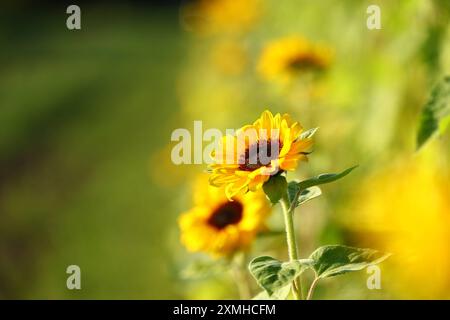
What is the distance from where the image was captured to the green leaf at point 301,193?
73 centimetres

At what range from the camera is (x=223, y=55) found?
7.62 feet

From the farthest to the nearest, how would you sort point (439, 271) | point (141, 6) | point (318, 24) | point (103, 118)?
point (141, 6) → point (103, 118) → point (318, 24) → point (439, 271)

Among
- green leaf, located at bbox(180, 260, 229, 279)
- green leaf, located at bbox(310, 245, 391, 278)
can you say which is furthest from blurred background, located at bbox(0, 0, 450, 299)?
green leaf, located at bbox(310, 245, 391, 278)

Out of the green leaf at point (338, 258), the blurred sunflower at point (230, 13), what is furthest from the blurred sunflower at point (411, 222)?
the blurred sunflower at point (230, 13)

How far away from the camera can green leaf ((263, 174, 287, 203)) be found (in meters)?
0.70

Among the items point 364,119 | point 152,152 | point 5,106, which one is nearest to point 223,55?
point 152,152

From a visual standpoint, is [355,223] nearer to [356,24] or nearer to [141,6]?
[356,24]

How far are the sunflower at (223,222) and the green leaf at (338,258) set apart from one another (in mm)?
163

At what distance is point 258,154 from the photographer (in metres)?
0.72

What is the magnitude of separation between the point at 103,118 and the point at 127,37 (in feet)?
6.22

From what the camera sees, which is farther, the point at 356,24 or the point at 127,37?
the point at 127,37

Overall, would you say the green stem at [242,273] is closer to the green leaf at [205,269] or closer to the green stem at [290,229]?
the green leaf at [205,269]

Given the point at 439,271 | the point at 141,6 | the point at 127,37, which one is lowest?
the point at 439,271

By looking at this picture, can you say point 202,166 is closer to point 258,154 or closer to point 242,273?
point 242,273
